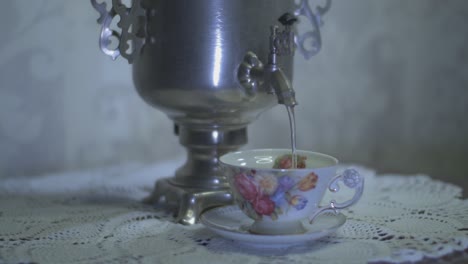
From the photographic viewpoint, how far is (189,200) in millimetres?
740

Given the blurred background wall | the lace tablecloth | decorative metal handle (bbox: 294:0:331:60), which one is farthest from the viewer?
the blurred background wall

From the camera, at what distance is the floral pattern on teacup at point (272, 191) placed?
598mm

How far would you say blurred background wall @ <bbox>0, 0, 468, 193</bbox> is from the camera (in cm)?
113

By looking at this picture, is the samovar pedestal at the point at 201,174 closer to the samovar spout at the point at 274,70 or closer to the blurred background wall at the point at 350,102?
the samovar spout at the point at 274,70

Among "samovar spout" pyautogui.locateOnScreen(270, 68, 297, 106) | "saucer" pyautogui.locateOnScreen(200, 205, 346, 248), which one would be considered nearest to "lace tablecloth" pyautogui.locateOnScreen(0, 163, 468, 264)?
"saucer" pyautogui.locateOnScreen(200, 205, 346, 248)

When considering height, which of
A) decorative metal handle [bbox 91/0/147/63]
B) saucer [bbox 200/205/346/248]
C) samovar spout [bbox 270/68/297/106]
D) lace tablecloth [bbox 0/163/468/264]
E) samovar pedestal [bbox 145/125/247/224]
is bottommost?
lace tablecloth [bbox 0/163/468/264]

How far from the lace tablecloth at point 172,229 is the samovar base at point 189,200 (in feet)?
→ 0.06

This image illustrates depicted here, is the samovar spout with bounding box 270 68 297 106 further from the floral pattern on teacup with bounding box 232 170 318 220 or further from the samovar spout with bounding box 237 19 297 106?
the floral pattern on teacup with bounding box 232 170 318 220

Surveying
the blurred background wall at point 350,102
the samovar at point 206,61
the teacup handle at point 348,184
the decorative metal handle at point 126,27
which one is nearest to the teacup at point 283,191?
the teacup handle at point 348,184

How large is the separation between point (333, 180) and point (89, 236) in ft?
0.93

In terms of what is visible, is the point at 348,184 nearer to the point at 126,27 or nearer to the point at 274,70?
the point at 274,70

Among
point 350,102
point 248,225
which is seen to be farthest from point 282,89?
point 350,102

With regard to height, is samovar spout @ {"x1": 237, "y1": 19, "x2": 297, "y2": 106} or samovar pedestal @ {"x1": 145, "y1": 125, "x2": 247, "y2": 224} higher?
samovar spout @ {"x1": 237, "y1": 19, "x2": 297, "y2": 106}

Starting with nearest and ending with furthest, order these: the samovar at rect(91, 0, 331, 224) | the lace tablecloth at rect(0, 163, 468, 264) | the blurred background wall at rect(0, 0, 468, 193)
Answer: the lace tablecloth at rect(0, 163, 468, 264) → the samovar at rect(91, 0, 331, 224) → the blurred background wall at rect(0, 0, 468, 193)
